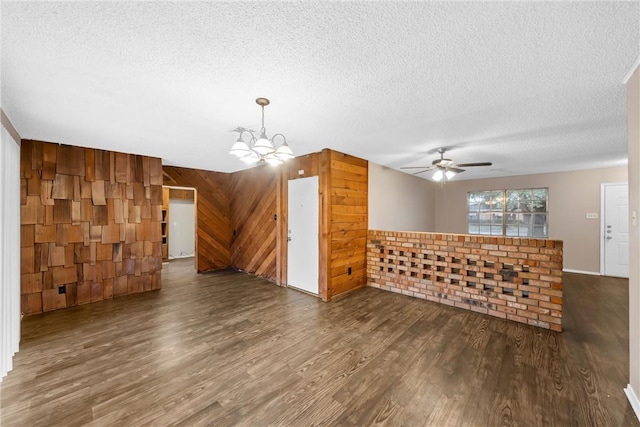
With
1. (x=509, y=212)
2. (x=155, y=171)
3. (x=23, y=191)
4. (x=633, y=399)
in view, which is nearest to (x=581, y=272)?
(x=509, y=212)

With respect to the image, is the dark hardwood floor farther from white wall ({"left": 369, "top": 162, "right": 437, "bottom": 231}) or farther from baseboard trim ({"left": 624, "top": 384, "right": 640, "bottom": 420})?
white wall ({"left": 369, "top": 162, "right": 437, "bottom": 231})

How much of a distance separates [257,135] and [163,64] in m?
1.43

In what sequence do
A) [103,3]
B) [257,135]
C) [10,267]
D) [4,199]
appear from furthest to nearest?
[257,135] → [10,267] → [4,199] → [103,3]

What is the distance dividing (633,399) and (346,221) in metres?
3.22

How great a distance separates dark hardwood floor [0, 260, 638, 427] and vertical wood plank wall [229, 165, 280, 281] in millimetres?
1658

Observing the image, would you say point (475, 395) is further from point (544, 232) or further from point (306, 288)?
point (544, 232)

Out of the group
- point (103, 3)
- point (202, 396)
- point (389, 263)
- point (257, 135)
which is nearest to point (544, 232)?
point (389, 263)

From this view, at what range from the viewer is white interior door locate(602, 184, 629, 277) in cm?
496

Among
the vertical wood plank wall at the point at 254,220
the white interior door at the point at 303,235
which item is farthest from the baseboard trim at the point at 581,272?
the vertical wood plank wall at the point at 254,220

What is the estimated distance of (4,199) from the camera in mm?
2295

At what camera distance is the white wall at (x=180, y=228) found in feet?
23.7

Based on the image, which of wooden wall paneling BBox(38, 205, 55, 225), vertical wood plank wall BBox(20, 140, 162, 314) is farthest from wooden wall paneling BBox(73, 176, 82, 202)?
wooden wall paneling BBox(38, 205, 55, 225)

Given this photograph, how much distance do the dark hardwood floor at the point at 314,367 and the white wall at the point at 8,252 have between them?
0.18 meters

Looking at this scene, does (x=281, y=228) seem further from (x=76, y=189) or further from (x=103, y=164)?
(x=76, y=189)
